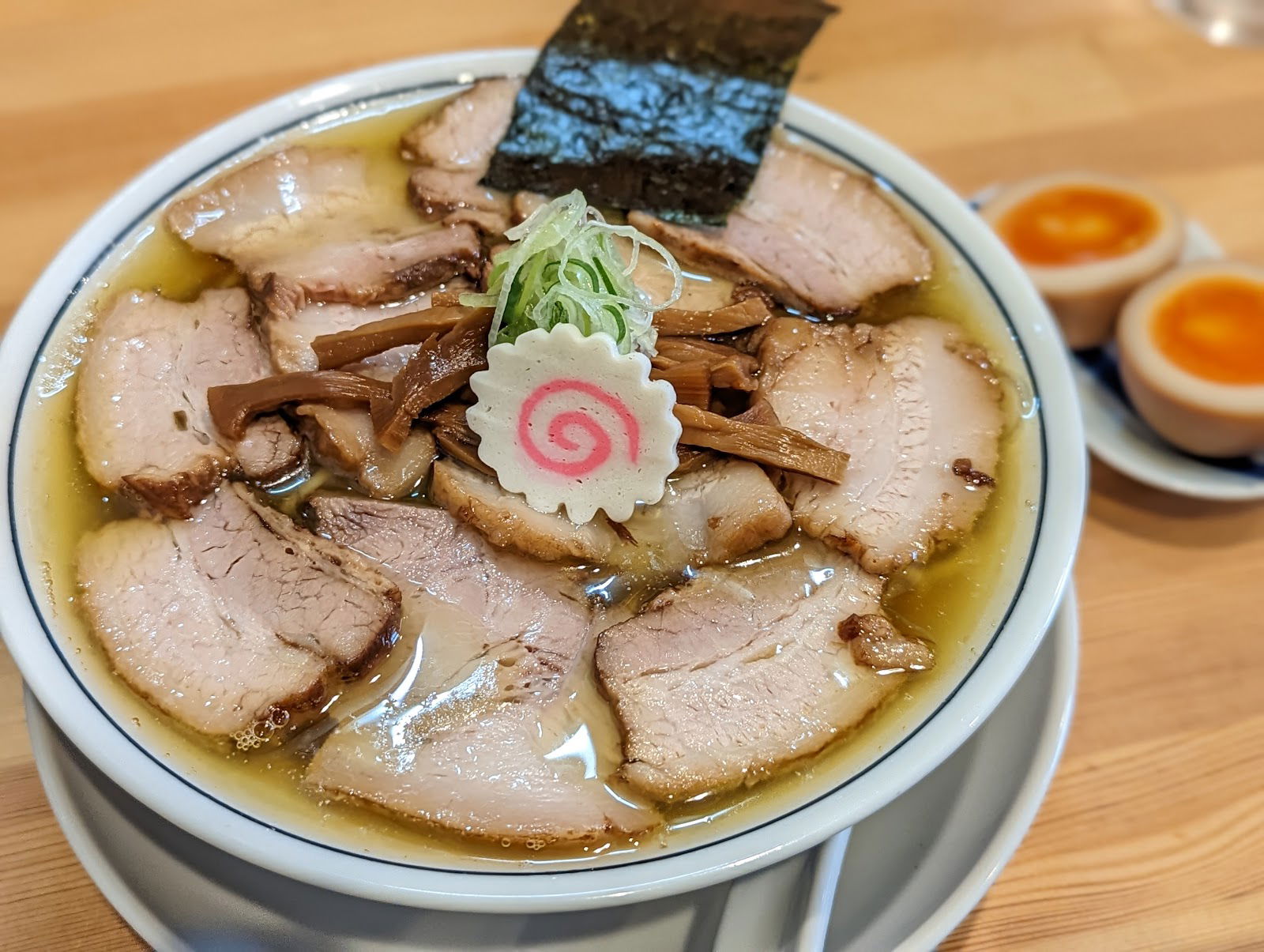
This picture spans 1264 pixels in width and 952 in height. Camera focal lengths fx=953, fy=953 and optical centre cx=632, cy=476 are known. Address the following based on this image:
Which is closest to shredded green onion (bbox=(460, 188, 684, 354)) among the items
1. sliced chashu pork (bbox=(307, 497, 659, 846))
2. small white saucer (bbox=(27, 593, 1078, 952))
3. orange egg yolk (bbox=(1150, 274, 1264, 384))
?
sliced chashu pork (bbox=(307, 497, 659, 846))

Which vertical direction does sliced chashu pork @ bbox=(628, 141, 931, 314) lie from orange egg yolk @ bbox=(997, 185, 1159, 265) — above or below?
above

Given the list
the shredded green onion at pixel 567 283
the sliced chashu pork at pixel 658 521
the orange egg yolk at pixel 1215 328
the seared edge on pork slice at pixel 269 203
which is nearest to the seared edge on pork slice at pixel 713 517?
the sliced chashu pork at pixel 658 521

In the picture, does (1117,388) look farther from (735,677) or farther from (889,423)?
(735,677)

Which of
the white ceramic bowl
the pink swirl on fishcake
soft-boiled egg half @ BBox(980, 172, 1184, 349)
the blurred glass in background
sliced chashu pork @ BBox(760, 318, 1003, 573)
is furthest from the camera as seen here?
the blurred glass in background

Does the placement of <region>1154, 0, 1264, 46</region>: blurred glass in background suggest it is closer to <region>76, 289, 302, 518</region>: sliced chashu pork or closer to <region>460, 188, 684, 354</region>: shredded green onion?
<region>460, 188, 684, 354</region>: shredded green onion

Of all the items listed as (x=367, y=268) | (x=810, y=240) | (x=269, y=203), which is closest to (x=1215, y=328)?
(x=810, y=240)

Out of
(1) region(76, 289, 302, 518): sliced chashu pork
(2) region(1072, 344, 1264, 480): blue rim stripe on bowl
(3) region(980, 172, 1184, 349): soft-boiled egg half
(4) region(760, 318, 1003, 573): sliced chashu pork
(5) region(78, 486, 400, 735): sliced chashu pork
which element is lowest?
(2) region(1072, 344, 1264, 480): blue rim stripe on bowl

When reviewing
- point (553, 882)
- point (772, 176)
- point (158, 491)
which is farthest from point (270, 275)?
point (553, 882)
